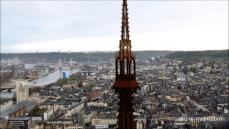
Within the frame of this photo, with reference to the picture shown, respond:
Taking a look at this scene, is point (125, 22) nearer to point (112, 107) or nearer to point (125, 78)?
point (125, 78)

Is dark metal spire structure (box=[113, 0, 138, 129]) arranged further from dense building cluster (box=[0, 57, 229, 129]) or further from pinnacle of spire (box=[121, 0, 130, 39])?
dense building cluster (box=[0, 57, 229, 129])

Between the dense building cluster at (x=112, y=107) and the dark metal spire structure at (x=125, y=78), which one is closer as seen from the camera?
the dark metal spire structure at (x=125, y=78)

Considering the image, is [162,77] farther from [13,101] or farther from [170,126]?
[170,126]

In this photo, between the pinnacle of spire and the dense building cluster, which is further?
the dense building cluster

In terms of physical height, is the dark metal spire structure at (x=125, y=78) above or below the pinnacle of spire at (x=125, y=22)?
below

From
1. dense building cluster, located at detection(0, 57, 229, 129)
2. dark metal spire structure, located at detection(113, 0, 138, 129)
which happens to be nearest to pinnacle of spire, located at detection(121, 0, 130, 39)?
dark metal spire structure, located at detection(113, 0, 138, 129)

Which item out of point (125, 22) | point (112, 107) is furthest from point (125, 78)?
point (112, 107)

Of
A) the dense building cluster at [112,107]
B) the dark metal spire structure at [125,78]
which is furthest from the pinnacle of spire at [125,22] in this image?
the dense building cluster at [112,107]

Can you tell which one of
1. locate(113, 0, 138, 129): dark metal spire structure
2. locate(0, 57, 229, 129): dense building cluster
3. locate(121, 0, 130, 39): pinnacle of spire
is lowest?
locate(0, 57, 229, 129): dense building cluster

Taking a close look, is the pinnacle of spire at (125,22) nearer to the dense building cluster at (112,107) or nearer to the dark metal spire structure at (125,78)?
the dark metal spire structure at (125,78)
